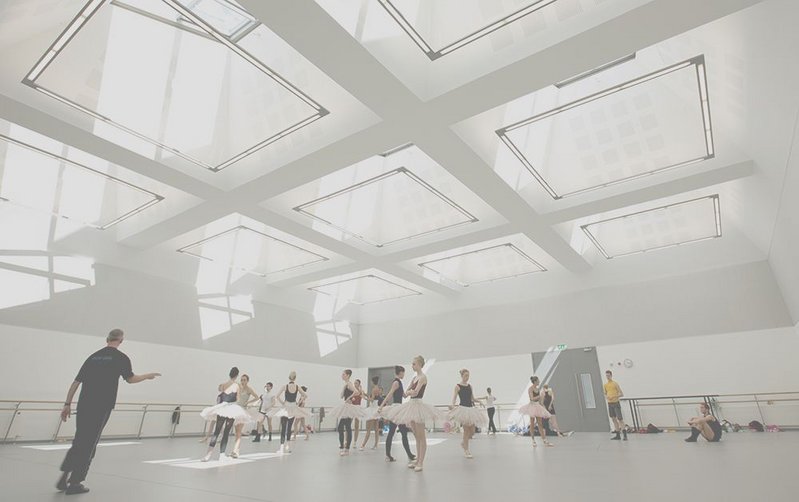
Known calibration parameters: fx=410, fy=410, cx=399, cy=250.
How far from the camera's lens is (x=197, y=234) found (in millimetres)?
14516

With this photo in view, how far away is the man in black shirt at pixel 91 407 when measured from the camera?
4.24 metres

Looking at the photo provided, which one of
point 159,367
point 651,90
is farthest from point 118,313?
point 651,90

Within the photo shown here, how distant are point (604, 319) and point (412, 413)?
41.7 feet

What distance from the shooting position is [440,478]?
5.13 meters

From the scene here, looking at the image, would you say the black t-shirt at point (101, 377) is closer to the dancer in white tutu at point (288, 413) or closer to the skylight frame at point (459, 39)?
the dancer in white tutu at point (288, 413)

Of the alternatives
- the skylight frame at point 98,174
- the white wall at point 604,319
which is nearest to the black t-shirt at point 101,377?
the skylight frame at point 98,174

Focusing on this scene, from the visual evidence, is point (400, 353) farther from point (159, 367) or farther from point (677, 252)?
point (677, 252)

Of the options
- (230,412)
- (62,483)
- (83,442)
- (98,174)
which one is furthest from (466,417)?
(98,174)

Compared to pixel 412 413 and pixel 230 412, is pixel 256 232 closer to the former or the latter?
pixel 230 412

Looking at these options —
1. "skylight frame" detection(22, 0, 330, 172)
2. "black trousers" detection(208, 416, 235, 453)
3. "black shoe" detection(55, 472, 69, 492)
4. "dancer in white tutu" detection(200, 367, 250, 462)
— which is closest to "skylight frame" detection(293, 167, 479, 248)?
"skylight frame" detection(22, 0, 330, 172)

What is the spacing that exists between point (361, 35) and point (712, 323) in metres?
15.3

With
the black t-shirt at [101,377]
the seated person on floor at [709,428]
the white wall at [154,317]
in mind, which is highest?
the white wall at [154,317]

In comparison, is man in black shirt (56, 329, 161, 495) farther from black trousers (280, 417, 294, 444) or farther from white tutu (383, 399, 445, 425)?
black trousers (280, 417, 294, 444)

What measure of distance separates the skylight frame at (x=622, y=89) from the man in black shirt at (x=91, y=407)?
811 cm
